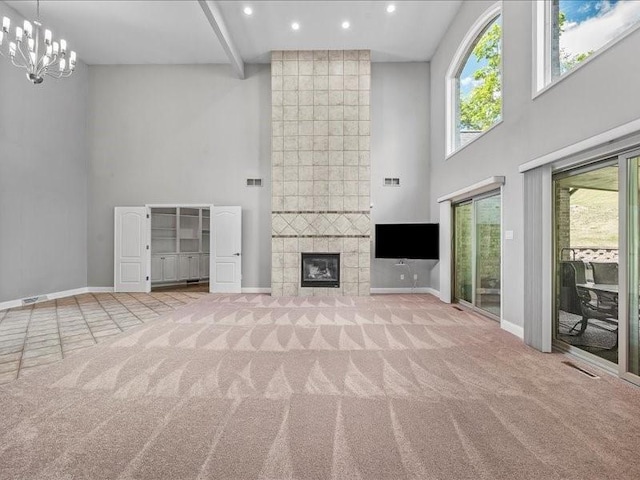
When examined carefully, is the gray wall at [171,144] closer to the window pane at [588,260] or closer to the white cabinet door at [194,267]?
the white cabinet door at [194,267]

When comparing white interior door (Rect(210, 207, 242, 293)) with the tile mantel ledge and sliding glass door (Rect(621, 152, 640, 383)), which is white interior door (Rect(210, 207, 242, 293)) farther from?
sliding glass door (Rect(621, 152, 640, 383))

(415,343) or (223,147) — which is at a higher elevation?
(223,147)

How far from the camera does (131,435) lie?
2.28m

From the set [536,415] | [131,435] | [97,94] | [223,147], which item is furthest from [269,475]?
[97,94]

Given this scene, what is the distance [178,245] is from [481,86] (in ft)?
29.1

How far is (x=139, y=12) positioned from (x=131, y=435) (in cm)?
760

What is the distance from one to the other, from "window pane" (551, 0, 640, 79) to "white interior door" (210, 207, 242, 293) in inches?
264

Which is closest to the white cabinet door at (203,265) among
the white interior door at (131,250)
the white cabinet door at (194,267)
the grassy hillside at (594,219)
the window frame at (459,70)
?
the white cabinet door at (194,267)

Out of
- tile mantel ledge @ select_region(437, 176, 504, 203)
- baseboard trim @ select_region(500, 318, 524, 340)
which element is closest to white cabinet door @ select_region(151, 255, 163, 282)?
tile mantel ledge @ select_region(437, 176, 504, 203)

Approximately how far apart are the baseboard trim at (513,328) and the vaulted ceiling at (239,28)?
5873 mm

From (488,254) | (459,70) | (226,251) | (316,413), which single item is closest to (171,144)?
(226,251)

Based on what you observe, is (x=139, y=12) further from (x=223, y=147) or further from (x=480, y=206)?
(x=480, y=206)

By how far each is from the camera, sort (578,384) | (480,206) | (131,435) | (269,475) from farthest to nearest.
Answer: (480,206) < (578,384) < (131,435) < (269,475)

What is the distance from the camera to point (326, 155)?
326 inches
